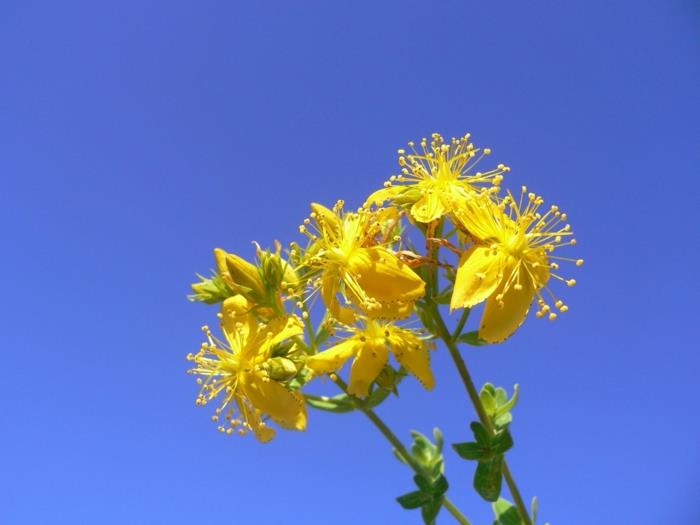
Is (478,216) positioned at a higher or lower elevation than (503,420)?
higher

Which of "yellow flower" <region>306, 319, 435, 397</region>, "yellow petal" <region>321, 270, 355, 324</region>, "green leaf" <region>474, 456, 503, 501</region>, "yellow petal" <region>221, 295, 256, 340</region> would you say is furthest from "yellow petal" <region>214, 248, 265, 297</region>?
"green leaf" <region>474, 456, 503, 501</region>

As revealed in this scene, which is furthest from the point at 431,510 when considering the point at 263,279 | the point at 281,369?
the point at 263,279

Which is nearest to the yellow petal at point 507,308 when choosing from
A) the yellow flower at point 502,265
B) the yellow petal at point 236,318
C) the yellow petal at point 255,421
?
the yellow flower at point 502,265

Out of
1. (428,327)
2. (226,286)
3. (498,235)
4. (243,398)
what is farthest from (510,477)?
(226,286)


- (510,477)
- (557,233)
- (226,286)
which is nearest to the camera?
(510,477)

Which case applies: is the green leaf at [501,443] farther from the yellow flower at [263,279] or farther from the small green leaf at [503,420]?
the yellow flower at [263,279]

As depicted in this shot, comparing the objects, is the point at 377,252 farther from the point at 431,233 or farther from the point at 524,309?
the point at 524,309

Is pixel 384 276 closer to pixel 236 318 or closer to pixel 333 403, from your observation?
pixel 333 403
